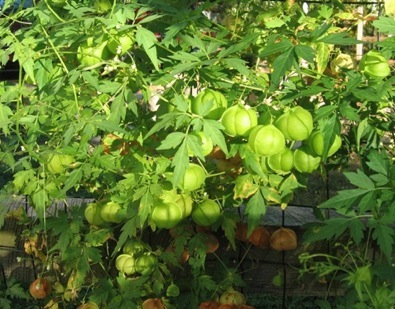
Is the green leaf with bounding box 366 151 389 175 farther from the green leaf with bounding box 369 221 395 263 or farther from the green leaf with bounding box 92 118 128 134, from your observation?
the green leaf with bounding box 92 118 128 134

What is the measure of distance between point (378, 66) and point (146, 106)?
0.77 m

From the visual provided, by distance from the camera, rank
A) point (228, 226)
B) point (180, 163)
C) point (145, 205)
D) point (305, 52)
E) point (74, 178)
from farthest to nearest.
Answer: point (228, 226)
point (74, 178)
point (145, 205)
point (180, 163)
point (305, 52)

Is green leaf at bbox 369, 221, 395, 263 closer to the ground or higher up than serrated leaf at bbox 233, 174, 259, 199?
higher up

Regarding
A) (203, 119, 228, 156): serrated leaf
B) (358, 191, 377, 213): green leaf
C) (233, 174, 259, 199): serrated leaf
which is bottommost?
(233, 174, 259, 199): serrated leaf

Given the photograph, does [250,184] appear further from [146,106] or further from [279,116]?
[146,106]

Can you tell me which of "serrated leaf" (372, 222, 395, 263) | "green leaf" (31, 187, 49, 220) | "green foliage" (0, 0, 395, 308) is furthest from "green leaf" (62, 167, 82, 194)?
"serrated leaf" (372, 222, 395, 263)

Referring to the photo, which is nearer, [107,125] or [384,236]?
[384,236]

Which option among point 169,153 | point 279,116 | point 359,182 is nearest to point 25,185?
point 169,153

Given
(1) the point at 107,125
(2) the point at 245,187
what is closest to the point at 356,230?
(2) the point at 245,187

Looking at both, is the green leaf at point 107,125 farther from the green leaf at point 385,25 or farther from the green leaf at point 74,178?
the green leaf at point 385,25

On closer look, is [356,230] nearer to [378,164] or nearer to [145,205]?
[378,164]

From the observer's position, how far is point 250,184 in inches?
79.2

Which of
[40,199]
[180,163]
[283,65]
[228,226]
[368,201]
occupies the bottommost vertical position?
[228,226]

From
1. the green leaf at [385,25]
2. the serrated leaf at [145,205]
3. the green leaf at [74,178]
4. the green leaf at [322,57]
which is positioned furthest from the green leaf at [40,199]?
the green leaf at [385,25]
